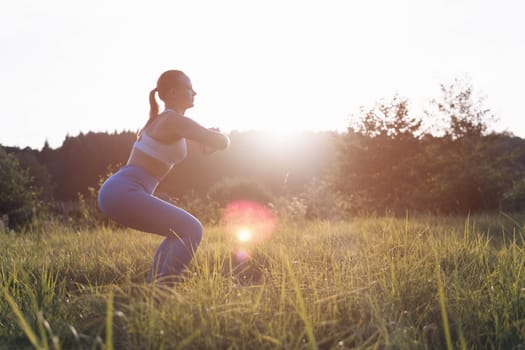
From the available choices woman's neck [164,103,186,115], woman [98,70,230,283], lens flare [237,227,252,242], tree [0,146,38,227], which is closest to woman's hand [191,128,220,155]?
woman [98,70,230,283]

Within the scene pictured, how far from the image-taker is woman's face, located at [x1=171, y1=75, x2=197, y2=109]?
3.52m

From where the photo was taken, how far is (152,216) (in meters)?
3.24

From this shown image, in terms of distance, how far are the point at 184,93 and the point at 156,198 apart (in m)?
0.82

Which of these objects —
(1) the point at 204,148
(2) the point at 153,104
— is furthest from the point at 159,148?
(2) the point at 153,104

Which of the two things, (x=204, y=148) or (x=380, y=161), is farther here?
(x=380, y=161)

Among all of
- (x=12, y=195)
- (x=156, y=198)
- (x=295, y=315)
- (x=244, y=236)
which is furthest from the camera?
(x=12, y=195)

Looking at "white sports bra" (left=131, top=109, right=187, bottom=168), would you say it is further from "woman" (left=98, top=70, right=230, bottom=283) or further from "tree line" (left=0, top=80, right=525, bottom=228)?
"tree line" (left=0, top=80, right=525, bottom=228)

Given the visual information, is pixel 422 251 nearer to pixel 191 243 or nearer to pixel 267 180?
pixel 191 243

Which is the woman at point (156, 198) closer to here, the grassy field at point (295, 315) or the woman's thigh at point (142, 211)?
the woman's thigh at point (142, 211)

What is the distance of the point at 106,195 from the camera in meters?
3.31

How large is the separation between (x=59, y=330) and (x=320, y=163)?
27.5 meters

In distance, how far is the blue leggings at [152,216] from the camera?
10.6 ft

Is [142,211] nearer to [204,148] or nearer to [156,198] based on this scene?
[156,198]

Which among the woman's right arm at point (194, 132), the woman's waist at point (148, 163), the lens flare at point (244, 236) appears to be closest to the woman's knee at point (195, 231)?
the woman's waist at point (148, 163)
